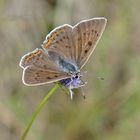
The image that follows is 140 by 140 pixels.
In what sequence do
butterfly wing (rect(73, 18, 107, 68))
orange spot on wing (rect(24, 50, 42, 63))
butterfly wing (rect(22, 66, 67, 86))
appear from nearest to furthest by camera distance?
1. butterfly wing (rect(22, 66, 67, 86))
2. orange spot on wing (rect(24, 50, 42, 63))
3. butterfly wing (rect(73, 18, 107, 68))

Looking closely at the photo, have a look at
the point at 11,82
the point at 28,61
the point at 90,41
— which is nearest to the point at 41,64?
the point at 28,61

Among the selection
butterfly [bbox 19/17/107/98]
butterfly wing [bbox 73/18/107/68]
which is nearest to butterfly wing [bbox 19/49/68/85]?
butterfly [bbox 19/17/107/98]

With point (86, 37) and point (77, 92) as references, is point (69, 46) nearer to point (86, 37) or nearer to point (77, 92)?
point (86, 37)

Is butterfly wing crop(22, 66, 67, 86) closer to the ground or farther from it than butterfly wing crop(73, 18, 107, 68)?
closer to the ground

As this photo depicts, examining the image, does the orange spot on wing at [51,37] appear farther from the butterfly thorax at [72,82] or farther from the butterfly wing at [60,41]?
the butterfly thorax at [72,82]

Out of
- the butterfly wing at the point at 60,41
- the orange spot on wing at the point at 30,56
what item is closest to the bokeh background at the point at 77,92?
the butterfly wing at the point at 60,41

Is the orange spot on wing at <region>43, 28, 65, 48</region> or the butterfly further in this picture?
the orange spot on wing at <region>43, 28, 65, 48</region>

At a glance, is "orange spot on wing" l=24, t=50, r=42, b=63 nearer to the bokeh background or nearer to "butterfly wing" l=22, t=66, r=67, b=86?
"butterfly wing" l=22, t=66, r=67, b=86
